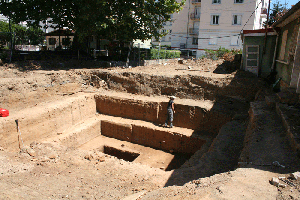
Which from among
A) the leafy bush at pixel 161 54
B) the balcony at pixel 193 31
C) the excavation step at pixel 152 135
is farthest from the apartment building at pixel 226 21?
the excavation step at pixel 152 135

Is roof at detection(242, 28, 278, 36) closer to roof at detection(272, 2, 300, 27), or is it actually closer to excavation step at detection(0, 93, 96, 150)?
roof at detection(272, 2, 300, 27)

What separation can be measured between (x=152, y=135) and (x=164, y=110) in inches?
54.2

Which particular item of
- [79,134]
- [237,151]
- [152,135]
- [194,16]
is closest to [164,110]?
[152,135]

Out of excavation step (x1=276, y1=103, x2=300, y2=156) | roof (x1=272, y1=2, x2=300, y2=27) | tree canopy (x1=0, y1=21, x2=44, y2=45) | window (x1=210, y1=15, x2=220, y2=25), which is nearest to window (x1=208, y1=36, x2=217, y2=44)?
window (x1=210, y1=15, x2=220, y2=25)

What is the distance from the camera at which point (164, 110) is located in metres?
11.1

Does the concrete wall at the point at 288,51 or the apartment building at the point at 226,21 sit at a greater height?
the apartment building at the point at 226,21

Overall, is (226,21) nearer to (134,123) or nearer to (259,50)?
(259,50)

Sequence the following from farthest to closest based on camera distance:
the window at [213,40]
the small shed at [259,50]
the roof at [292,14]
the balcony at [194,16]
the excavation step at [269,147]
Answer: the balcony at [194,16] → the window at [213,40] → the small shed at [259,50] → the roof at [292,14] → the excavation step at [269,147]

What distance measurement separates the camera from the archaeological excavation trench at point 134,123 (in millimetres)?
9070

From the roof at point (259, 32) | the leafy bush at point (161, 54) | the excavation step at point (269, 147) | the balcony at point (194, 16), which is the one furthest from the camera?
the balcony at point (194, 16)

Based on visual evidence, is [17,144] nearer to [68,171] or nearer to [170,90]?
[68,171]

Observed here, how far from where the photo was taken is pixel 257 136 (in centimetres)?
546

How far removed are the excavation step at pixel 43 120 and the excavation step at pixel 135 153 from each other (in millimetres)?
1438

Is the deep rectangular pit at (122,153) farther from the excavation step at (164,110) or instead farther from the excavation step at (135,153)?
the excavation step at (164,110)
